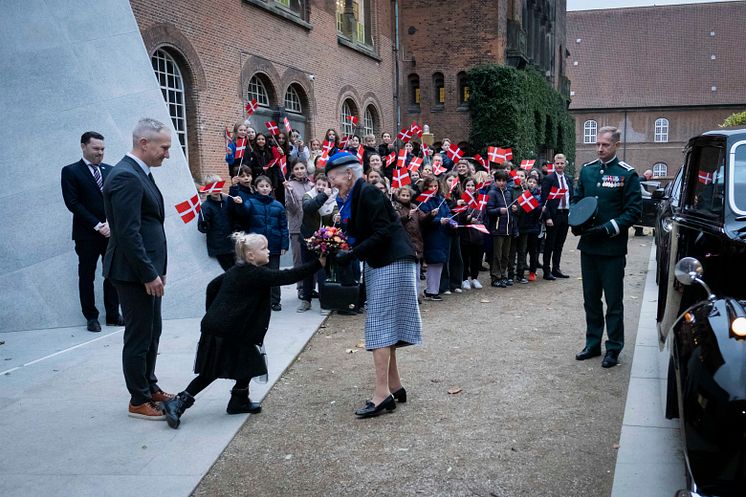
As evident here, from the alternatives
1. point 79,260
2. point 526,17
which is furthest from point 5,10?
point 526,17

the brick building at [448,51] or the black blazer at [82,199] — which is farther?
the brick building at [448,51]

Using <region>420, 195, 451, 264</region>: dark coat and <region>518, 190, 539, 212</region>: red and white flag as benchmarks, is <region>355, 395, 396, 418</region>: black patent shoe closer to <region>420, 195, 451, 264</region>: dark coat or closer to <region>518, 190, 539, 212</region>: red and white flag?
<region>420, 195, 451, 264</region>: dark coat

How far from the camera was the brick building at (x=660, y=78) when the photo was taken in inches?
2370

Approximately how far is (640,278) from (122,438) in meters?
9.80

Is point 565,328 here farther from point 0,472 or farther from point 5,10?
point 5,10

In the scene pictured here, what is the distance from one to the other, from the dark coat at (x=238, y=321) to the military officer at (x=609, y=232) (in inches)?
117

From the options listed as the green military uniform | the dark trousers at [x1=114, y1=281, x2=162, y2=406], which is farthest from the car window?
the dark trousers at [x1=114, y1=281, x2=162, y2=406]

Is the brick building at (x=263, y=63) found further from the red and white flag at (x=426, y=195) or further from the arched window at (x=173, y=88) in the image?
the red and white flag at (x=426, y=195)

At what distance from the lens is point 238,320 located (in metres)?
4.97

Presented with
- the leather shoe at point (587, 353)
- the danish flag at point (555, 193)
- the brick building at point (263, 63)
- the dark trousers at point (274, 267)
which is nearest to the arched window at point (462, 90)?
the brick building at point (263, 63)

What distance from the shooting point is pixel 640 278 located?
1206 centimetres

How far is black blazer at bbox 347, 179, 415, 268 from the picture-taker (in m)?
5.02

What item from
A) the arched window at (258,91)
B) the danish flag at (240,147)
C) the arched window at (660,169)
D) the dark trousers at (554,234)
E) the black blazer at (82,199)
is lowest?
the arched window at (660,169)

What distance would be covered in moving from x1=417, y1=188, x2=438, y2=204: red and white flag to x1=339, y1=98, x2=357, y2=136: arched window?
15.0 meters
